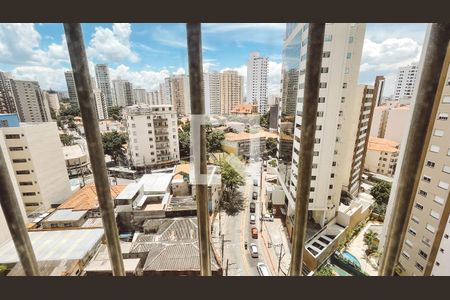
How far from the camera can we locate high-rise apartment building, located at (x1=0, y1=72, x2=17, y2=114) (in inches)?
1479

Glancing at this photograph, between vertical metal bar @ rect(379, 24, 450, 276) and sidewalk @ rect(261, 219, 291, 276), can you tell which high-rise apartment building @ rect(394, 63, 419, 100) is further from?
vertical metal bar @ rect(379, 24, 450, 276)

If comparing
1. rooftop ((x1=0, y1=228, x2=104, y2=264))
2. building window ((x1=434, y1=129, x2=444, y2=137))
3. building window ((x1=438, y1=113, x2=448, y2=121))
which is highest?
building window ((x1=438, y1=113, x2=448, y2=121))

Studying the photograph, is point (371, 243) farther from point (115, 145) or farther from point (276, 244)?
point (115, 145)

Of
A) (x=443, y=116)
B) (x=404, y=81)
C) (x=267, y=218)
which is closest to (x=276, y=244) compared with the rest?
(x=267, y=218)

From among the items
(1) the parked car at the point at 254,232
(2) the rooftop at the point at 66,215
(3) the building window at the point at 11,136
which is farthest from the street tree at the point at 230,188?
(3) the building window at the point at 11,136

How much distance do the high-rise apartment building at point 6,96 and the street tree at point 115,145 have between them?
20.7 metres

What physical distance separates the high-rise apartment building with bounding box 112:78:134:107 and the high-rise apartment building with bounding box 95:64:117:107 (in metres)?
2.93

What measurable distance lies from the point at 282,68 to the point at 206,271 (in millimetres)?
24063

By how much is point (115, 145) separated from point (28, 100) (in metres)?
28.1

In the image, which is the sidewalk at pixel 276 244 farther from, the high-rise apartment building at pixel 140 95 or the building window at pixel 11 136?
the high-rise apartment building at pixel 140 95

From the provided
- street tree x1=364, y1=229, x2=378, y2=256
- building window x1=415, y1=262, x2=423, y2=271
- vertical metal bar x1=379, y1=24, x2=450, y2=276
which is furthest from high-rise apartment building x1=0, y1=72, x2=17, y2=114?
building window x1=415, y1=262, x2=423, y2=271

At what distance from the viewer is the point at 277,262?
14.4 m

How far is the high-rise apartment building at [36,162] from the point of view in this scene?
17.5m

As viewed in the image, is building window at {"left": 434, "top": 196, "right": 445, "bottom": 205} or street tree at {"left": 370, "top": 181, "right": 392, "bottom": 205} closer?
building window at {"left": 434, "top": 196, "right": 445, "bottom": 205}
